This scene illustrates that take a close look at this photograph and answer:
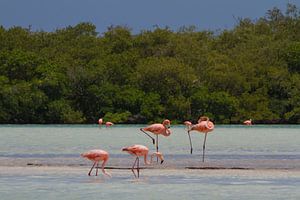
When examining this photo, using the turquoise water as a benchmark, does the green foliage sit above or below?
above

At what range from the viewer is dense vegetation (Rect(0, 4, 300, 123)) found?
61156 mm

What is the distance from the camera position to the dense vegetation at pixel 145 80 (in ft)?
201

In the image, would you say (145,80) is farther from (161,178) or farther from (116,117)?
(161,178)

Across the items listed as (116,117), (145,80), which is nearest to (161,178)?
(116,117)

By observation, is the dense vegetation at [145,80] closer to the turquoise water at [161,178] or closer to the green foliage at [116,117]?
the green foliage at [116,117]

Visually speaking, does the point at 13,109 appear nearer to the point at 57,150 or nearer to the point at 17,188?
the point at 57,150

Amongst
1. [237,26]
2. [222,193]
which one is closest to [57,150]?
[222,193]

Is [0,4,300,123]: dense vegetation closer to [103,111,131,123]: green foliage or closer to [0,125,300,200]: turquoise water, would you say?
[103,111,131,123]: green foliage

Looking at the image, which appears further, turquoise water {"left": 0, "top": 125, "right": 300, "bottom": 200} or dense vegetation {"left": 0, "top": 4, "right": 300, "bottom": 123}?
dense vegetation {"left": 0, "top": 4, "right": 300, "bottom": 123}

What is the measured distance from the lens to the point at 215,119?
6144 cm

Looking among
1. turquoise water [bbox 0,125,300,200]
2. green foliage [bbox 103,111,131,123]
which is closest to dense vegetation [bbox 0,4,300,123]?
green foliage [bbox 103,111,131,123]

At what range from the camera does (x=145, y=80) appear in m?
64.4

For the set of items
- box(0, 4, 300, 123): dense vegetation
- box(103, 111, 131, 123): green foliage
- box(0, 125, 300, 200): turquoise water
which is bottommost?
box(0, 125, 300, 200): turquoise water

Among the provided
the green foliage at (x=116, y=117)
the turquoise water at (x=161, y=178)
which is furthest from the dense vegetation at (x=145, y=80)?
the turquoise water at (x=161, y=178)
